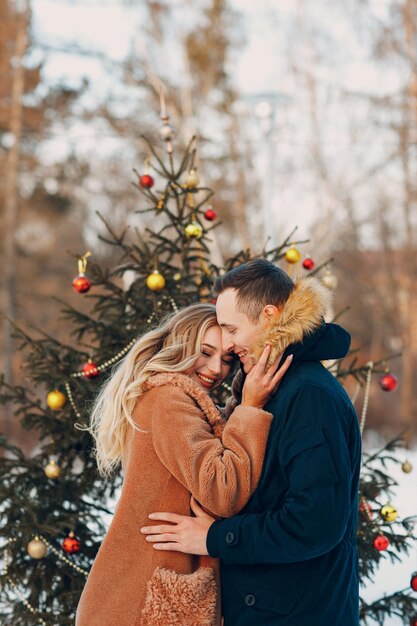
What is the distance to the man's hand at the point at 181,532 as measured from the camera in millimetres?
3018

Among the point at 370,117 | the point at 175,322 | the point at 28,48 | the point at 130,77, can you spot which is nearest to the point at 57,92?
the point at 28,48

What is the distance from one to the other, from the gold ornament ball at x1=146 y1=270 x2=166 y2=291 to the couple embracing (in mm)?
1480

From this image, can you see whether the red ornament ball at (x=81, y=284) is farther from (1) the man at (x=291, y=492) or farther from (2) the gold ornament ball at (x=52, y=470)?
(1) the man at (x=291, y=492)

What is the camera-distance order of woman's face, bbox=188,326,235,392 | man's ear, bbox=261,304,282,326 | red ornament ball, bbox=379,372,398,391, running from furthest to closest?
red ornament ball, bbox=379,372,398,391 < woman's face, bbox=188,326,235,392 < man's ear, bbox=261,304,282,326

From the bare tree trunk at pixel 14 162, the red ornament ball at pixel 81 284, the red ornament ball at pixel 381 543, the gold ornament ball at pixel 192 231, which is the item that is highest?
the bare tree trunk at pixel 14 162

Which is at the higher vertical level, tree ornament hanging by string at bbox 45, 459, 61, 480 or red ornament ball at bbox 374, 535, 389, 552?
tree ornament hanging by string at bbox 45, 459, 61, 480

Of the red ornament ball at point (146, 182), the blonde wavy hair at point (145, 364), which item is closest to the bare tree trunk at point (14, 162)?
the red ornament ball at point (146, 182)

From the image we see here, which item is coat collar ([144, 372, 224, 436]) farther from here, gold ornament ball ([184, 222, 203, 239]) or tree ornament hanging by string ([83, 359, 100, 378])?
gold ornament ball ([184, 222, 203, 239])

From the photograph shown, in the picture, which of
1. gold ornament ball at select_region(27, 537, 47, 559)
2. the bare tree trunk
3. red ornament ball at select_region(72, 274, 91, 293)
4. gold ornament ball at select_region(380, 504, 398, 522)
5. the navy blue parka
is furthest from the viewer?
the bare tree trunk

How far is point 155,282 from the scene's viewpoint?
4723 millimetres

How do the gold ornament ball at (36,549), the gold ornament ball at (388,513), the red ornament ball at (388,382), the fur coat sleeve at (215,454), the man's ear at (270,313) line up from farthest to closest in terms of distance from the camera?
the red ornament ball at (388,382) < the gold ornament ball at (388,513) < the gold ornament ball at (36,549) < the man's ear at (270,313) < the fur coat sleeve at (215,454)

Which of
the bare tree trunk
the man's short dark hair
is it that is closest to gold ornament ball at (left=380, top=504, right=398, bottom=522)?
the man's short dark hair

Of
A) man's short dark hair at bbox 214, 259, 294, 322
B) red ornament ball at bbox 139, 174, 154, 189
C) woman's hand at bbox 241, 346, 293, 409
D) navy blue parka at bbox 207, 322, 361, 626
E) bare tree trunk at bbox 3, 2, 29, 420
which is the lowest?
navy blue parka at bbox 207, 322, 361, 626

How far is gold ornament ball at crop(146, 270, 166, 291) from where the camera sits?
472 centimetres
